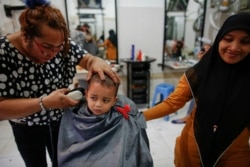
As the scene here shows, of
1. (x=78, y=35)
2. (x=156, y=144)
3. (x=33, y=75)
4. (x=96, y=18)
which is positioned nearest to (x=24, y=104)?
(x=33, y=75)

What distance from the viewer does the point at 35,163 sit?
3.62 feet

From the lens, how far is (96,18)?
9.46ft

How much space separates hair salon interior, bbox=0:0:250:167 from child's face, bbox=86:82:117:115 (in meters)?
1.66

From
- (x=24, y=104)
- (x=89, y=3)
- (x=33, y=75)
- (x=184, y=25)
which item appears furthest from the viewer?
(x=184, y=25)

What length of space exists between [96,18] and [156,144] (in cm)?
203

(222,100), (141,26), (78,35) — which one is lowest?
(222,100)

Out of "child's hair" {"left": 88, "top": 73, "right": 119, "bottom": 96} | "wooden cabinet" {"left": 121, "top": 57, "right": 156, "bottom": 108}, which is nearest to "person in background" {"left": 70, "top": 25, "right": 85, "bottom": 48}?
"wooden cabinet" {"left": 121, "top": 57, "right": 156, "bottom": 108}

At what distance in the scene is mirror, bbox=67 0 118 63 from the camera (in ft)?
9.24

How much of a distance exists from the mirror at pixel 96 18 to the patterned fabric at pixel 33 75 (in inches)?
75.2

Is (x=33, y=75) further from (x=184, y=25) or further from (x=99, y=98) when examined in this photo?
(x=184, y=25)

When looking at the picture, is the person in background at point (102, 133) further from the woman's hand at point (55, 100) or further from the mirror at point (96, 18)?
the mirror at point (96, 18)

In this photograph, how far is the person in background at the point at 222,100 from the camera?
3.01ft

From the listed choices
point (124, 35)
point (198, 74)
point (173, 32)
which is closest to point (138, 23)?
point (124, 35)

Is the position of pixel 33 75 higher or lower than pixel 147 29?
lower
